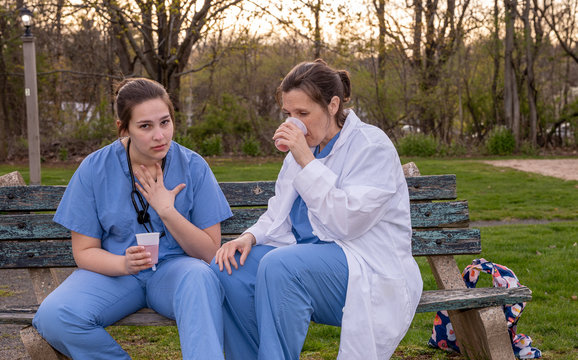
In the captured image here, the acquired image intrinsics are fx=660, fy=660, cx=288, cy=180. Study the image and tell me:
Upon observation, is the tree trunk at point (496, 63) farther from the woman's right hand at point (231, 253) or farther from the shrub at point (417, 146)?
the woman's right hand at point (231, 253)

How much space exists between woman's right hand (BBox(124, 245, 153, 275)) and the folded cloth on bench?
5.87 ft

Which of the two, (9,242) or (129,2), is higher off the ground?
(129,2)

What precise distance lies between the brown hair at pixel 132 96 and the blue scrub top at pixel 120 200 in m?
0.18

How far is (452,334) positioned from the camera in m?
3.72

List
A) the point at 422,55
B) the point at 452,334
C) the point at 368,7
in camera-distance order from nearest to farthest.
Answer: the point at 452,334 → the point at 368,7 → the point at 422,55

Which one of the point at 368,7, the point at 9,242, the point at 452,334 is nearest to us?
the point at 9,242

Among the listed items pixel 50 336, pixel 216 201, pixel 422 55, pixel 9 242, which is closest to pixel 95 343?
pixel 50 336

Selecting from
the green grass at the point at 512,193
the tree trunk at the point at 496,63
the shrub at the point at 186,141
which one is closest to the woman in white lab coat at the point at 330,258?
the green grass at the point at 512,193

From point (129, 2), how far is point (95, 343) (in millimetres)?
12799

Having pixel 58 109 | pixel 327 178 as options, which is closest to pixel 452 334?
pixel 327 178

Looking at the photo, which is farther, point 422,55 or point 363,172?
point 422,55

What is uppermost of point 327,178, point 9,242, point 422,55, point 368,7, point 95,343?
point 368,7

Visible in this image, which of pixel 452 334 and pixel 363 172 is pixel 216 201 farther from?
pixel 452 334

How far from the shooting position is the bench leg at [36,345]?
8.69 feet
